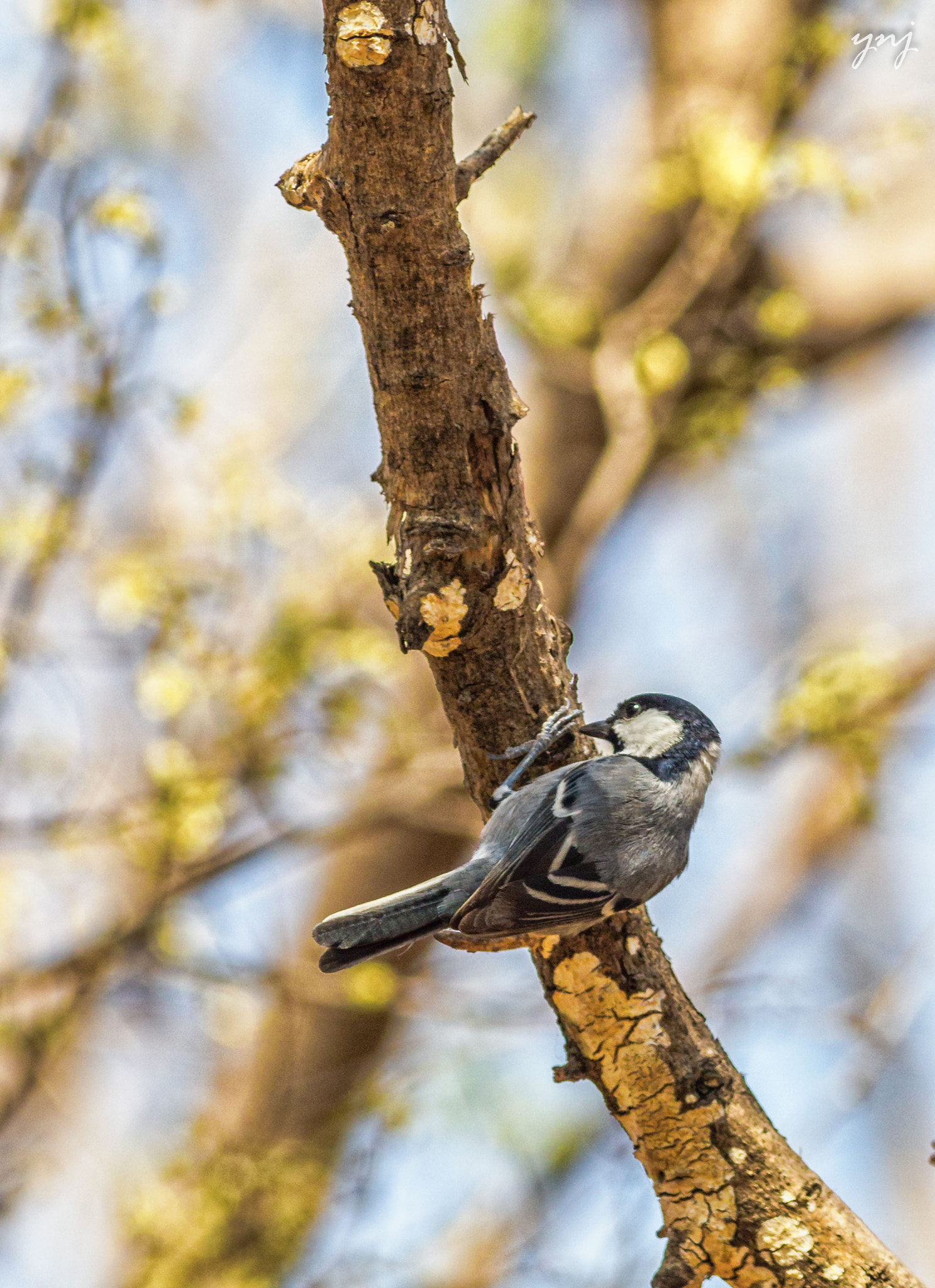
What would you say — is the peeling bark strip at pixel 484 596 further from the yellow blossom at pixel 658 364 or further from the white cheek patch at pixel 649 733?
the yellow blossom at pixel 658 364

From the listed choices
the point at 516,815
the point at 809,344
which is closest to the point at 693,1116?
the point at 516,815

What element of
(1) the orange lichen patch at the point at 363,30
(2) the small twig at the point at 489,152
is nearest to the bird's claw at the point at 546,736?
(2) the small twig at the point at 489,152

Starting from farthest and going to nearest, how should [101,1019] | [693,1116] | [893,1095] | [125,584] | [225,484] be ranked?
1. [893,1095]
2. [101,1019]
3. [225,484]
4. [125,584]
5. [693,1116]

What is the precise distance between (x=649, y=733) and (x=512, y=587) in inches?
35.8

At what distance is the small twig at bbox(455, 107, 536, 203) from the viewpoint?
2.19 metres

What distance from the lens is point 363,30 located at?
191 centimetres

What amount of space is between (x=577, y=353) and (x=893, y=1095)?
5690 mm

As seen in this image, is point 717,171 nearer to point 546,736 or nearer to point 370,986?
point 546,736

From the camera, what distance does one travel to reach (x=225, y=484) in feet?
15.0

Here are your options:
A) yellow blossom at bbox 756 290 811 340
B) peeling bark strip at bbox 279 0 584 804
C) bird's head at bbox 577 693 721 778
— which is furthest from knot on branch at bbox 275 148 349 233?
yellow blossom at bbox 756 290 811 340

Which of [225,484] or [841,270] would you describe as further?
[841,270]

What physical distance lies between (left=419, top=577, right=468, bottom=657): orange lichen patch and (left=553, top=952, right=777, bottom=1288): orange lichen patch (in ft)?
2.61

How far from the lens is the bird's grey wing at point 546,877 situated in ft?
7.97

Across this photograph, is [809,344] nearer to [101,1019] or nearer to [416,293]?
[416,293]
